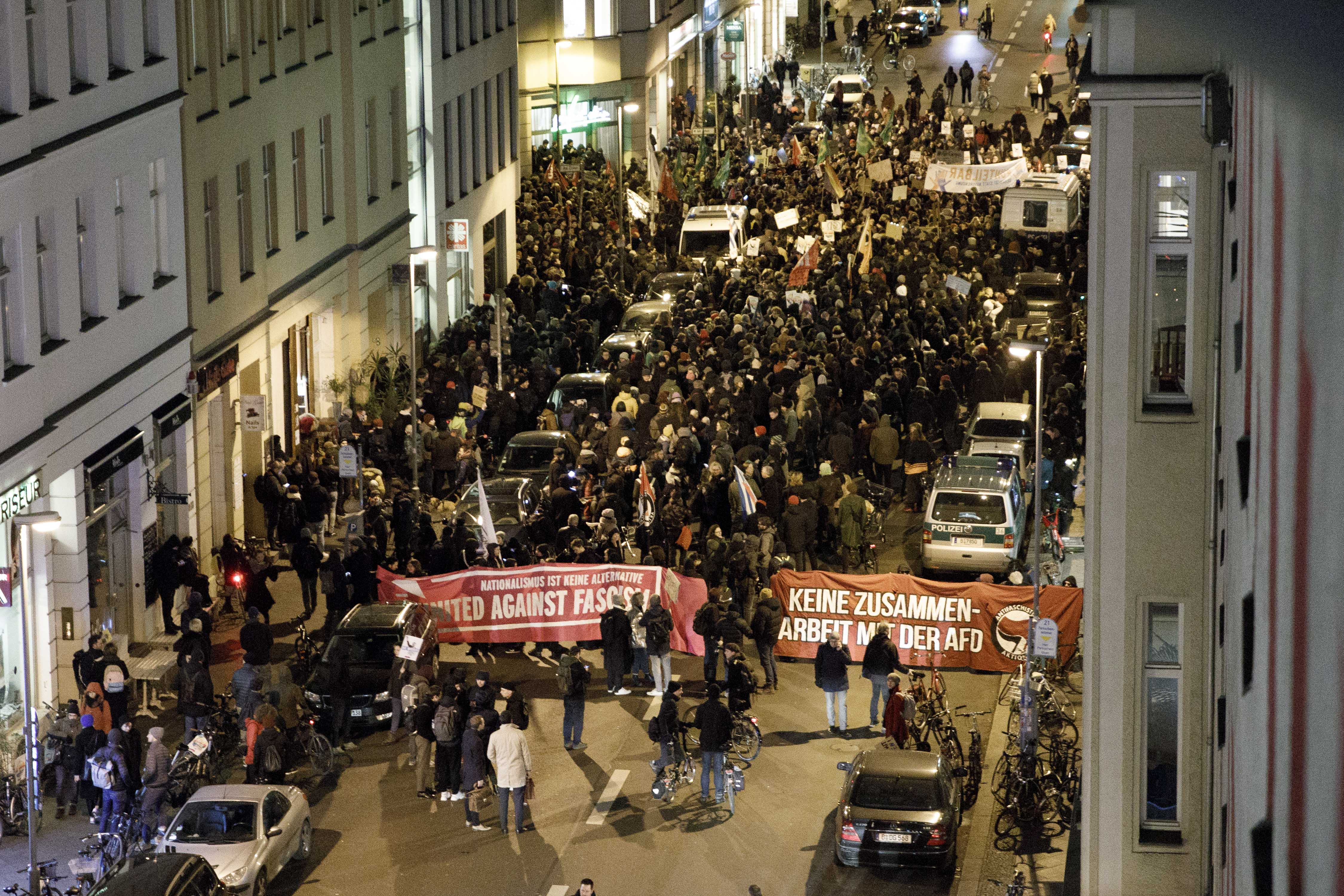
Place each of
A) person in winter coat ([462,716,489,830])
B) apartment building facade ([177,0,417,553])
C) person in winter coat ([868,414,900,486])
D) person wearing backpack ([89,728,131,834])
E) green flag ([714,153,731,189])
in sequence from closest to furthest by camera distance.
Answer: person wearing backpack ([89,728,131,834]) < person in winter coat ([462,716,489,830]) < apartment building facade ([177,0,417,553]) < person in winter coat ([868,414,900,486]) < green flag ([714,153,731,189])

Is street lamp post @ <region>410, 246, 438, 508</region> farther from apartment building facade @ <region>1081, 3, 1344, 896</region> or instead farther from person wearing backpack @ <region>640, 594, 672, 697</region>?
apartment building facade @ <region>1081, 3, 1344, 896</region>

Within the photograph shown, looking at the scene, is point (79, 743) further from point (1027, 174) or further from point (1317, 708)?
point (1027, 174)

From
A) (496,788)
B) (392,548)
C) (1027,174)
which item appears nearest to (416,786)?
(496,788)

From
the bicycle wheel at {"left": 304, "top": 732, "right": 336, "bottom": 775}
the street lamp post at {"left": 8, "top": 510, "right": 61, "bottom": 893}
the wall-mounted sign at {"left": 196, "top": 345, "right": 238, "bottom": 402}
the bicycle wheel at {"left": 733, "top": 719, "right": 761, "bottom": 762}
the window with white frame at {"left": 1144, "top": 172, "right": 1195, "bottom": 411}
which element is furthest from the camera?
the wall-mounted sign at {"left": 196, "top": 345, "right": 238, "bottom": 402}

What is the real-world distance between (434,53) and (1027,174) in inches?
668

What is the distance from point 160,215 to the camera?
3008 cm

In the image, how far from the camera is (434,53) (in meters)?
46.8

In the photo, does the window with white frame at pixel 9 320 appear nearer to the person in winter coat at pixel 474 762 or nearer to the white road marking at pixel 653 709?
the person in winter coat at pixel 474 762

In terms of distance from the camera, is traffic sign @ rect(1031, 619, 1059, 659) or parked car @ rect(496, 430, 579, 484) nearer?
traffic sign @ rect(1031, 619, 1059, 659)

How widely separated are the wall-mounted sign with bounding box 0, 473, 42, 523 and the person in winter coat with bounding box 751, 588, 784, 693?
914 centimetres

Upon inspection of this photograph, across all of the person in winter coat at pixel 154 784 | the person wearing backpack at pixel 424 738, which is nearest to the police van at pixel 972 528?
the person wearing backpack at pixel 424 738

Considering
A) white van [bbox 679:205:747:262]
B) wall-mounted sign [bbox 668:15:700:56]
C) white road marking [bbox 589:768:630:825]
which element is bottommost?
white road marking [bbox 589:768:630:825]

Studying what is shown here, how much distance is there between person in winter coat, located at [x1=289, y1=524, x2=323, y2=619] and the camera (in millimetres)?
28297

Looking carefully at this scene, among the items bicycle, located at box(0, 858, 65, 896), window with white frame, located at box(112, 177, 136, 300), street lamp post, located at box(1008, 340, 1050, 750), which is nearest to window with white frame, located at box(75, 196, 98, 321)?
window with white frame, located at box(112, 177, 136, 300)
